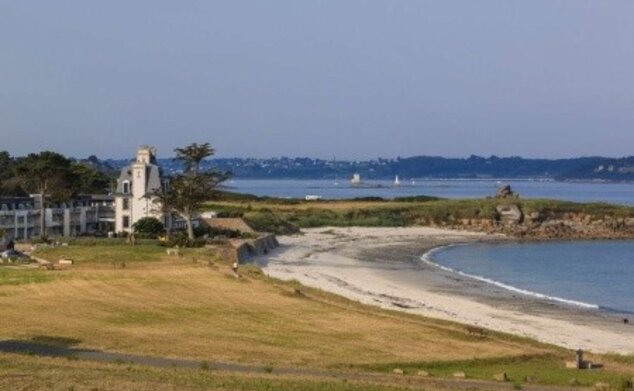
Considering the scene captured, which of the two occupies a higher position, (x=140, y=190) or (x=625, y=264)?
(x=140, y=190)

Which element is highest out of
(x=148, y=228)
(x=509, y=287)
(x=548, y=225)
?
(x=148, y=228)

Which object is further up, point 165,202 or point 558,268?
point 165,202

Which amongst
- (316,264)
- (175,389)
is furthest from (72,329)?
(316,264)

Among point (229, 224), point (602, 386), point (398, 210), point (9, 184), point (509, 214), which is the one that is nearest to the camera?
point (602, 386)

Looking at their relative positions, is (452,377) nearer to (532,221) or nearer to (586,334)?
(586,334)

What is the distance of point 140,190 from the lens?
71.5 m

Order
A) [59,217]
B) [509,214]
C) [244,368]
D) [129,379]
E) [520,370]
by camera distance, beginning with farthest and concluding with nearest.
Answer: [509,214]
[59,217]
[520,370]
[244,368]
[129,379]

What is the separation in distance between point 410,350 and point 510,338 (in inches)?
202

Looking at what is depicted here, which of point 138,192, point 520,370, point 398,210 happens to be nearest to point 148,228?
point 138,192

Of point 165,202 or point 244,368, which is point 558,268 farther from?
point 244,368

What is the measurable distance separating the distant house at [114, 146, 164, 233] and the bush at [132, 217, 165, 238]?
6.47 feet

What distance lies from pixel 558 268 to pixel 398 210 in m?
54.7

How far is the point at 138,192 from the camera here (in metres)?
71.5

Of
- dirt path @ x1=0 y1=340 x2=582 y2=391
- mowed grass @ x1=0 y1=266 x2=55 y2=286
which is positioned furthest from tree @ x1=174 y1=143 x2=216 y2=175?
dirt path @ x1=0 y1=340 x2=582 y2=391
